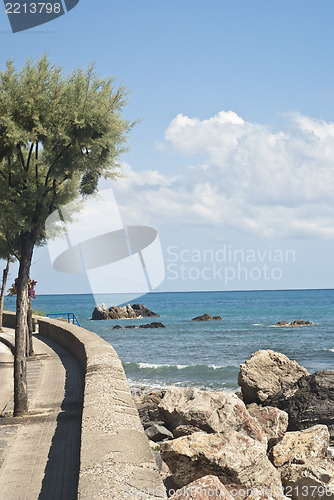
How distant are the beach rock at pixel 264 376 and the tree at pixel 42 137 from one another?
9.24 metres

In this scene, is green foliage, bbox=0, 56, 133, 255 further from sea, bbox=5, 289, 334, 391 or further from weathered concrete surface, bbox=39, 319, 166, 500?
sea, bbox=5, 289, 334, 391

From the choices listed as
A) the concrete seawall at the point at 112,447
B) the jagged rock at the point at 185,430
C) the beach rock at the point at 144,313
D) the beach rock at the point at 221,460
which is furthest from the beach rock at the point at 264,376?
the beach rock at the point at 144,313

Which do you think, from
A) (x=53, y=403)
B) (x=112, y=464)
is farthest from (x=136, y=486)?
(x=53, y=403)

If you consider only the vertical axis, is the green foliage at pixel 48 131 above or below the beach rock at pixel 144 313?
above

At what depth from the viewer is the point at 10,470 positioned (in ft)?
20.8

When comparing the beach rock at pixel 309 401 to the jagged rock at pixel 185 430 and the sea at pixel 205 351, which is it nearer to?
the jagged rock at pixel 185 430

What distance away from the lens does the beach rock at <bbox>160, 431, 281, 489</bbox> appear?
265 inches

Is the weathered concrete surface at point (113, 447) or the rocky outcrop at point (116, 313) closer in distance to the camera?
the weathered concrete surface at point (113, 447)

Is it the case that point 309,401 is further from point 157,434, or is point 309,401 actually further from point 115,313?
point 115,313

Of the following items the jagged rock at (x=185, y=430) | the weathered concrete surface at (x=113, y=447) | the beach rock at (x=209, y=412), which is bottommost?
the jagged rock at (x=185, y=430)

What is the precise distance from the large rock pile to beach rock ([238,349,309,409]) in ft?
3.63

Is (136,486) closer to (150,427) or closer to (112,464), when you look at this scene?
(112,464)

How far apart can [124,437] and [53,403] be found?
4.49 m

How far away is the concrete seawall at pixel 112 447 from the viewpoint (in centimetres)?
430
